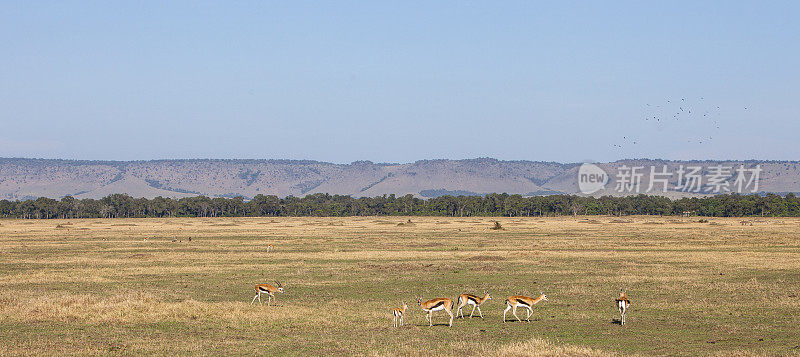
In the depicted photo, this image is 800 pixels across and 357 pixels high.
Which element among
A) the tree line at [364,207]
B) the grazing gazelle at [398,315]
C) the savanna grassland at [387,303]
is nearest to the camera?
the savanna grassland at [387,303]

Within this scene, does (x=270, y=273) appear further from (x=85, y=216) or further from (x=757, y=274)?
(x=85, y=216)

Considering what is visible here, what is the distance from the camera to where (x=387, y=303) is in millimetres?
24781

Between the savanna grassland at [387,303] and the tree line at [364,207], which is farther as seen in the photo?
the tree line at [364,207]

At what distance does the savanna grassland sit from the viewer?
17.7 m

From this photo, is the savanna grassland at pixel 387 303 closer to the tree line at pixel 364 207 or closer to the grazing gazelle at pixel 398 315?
the grazing gazelle at pixel 398 315

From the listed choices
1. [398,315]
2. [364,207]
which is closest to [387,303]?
[398,315]

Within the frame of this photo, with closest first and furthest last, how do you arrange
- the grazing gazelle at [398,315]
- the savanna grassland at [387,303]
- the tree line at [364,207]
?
the savanna grassland at [387,303] → the grazing gazelle at [398,315] → the tree line at [364,207]

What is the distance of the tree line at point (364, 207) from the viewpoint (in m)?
173

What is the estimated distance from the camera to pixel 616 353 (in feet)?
54.3

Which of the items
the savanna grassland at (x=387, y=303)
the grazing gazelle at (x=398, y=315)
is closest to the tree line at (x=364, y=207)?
the savanna grassland at (x=387, y=303)

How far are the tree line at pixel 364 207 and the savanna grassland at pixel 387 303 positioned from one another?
137813mm

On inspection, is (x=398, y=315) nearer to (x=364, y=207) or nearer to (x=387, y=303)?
(x=387, y=303)

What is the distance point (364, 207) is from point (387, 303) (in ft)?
567

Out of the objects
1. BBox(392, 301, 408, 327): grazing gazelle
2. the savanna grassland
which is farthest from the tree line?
BBox(392, 301, 408, 327): grazing gazelle
